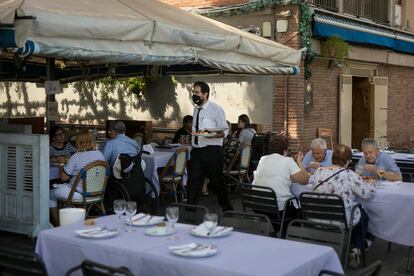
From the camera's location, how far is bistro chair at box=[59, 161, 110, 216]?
22.4 ft

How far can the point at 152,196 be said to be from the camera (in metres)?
8.84

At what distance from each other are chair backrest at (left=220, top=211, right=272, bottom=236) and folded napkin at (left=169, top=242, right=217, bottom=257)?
101cm

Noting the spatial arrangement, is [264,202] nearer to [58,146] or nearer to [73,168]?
[73,168]

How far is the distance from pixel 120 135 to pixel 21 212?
5.47 feet

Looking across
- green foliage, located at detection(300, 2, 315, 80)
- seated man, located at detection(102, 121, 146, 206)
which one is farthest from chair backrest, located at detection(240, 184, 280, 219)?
green foliage, located at detection(300, 2, 315, 80)

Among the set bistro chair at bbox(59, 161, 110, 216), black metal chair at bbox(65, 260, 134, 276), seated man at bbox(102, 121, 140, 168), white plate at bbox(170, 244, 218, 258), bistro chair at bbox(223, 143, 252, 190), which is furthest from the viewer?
bistro chair at bbox(223, 143, 252, 190)

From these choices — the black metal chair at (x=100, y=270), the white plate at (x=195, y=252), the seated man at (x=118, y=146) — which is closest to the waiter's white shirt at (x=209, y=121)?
the seated man at (x=118, y=146)

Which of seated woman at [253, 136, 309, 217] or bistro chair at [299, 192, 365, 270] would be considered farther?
seated woman at [253, 136, 309, 217]

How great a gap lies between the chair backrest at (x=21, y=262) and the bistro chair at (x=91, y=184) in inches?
117

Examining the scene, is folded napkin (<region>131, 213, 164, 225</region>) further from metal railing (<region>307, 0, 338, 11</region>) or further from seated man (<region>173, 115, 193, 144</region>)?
metal railing (<region>307, 0, 338, 11</region>)

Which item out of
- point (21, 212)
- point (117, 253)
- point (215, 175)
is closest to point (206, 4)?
point (215, 175)

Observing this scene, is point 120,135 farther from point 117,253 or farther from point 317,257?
point 317,257

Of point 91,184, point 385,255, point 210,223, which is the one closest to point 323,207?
point 385,255

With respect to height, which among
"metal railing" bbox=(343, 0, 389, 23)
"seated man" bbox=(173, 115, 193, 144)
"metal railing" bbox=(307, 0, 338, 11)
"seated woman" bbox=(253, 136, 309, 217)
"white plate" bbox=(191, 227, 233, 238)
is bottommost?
"white plate" bbox=(191, 227, 233, 238)
